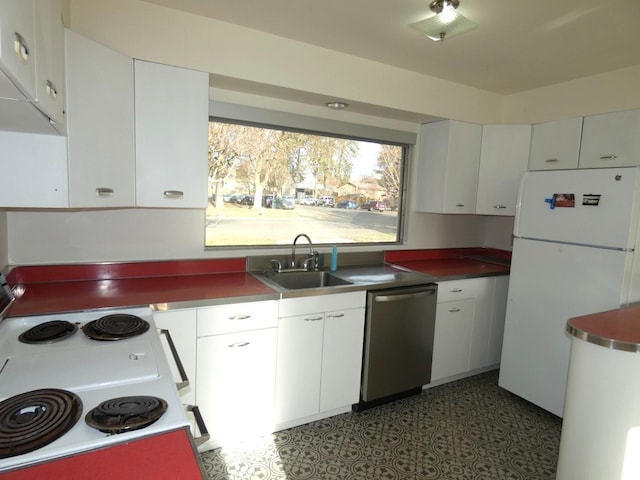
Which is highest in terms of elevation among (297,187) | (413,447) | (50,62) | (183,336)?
(50,62)

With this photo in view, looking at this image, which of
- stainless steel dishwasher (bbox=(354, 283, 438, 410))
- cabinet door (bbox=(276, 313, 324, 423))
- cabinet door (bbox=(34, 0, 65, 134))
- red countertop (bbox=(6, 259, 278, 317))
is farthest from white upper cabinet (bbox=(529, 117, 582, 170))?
cabinet door (bbox=(34, 0, 65, 134))

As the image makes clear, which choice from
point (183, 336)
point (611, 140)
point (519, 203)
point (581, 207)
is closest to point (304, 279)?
point (183, 336)

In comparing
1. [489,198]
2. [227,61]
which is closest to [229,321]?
[227,61]

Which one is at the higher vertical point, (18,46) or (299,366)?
(18,46)

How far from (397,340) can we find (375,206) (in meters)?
1.21

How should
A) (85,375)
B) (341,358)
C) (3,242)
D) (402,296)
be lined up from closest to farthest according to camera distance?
1. (85,375)
2. (3,242)
3. (341,358)
4. (402,296)

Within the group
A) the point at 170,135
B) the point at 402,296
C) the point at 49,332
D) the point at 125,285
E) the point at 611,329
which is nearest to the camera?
the point at 49,332

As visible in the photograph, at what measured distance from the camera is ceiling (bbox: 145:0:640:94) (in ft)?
6.29

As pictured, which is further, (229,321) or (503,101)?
(503,101)

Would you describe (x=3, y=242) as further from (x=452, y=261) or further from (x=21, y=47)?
(x=452, y=261)

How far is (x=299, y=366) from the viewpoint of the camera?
2.26 metres

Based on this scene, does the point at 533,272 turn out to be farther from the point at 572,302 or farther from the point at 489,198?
the point at 489,198

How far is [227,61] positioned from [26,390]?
6.10 ft

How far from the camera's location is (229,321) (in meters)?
2.01
